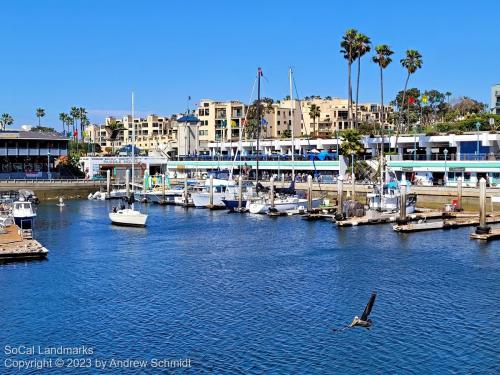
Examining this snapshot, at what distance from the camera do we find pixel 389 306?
39.2 metres

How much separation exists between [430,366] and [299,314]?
9.28 metres

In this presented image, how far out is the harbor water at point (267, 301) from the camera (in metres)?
31.5

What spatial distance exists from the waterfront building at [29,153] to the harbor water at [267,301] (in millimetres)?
67781

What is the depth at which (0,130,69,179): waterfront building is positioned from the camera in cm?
12812

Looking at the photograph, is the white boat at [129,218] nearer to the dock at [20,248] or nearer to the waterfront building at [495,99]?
the dock at [20,248]

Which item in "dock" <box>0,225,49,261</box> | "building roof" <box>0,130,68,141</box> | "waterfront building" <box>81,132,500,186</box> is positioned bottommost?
"dock" <box>0,225,49,261</box>

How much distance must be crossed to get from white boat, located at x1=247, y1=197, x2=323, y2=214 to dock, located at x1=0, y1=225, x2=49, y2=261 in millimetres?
33239

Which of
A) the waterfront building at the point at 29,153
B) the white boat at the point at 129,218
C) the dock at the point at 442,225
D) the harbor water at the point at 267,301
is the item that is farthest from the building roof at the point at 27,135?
the dock at the point at 442,225

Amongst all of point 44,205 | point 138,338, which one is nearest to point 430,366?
point 138,338

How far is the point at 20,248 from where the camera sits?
173 feet

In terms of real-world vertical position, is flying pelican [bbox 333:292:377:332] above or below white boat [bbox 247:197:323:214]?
below

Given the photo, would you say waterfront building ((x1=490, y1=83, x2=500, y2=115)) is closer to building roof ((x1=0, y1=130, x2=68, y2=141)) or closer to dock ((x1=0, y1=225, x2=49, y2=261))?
building roof ((x1=0, y1=130, x2=68, y2=141))

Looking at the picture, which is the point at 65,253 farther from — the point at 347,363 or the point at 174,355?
the point at 347,363

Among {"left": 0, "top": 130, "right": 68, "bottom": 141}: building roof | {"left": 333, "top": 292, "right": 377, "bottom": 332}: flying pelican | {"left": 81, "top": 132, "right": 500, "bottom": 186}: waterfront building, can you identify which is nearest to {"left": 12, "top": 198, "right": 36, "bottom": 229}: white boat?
{"left": 333, "top": 292, "right": 377, "bottom": 332}: flying pelican
